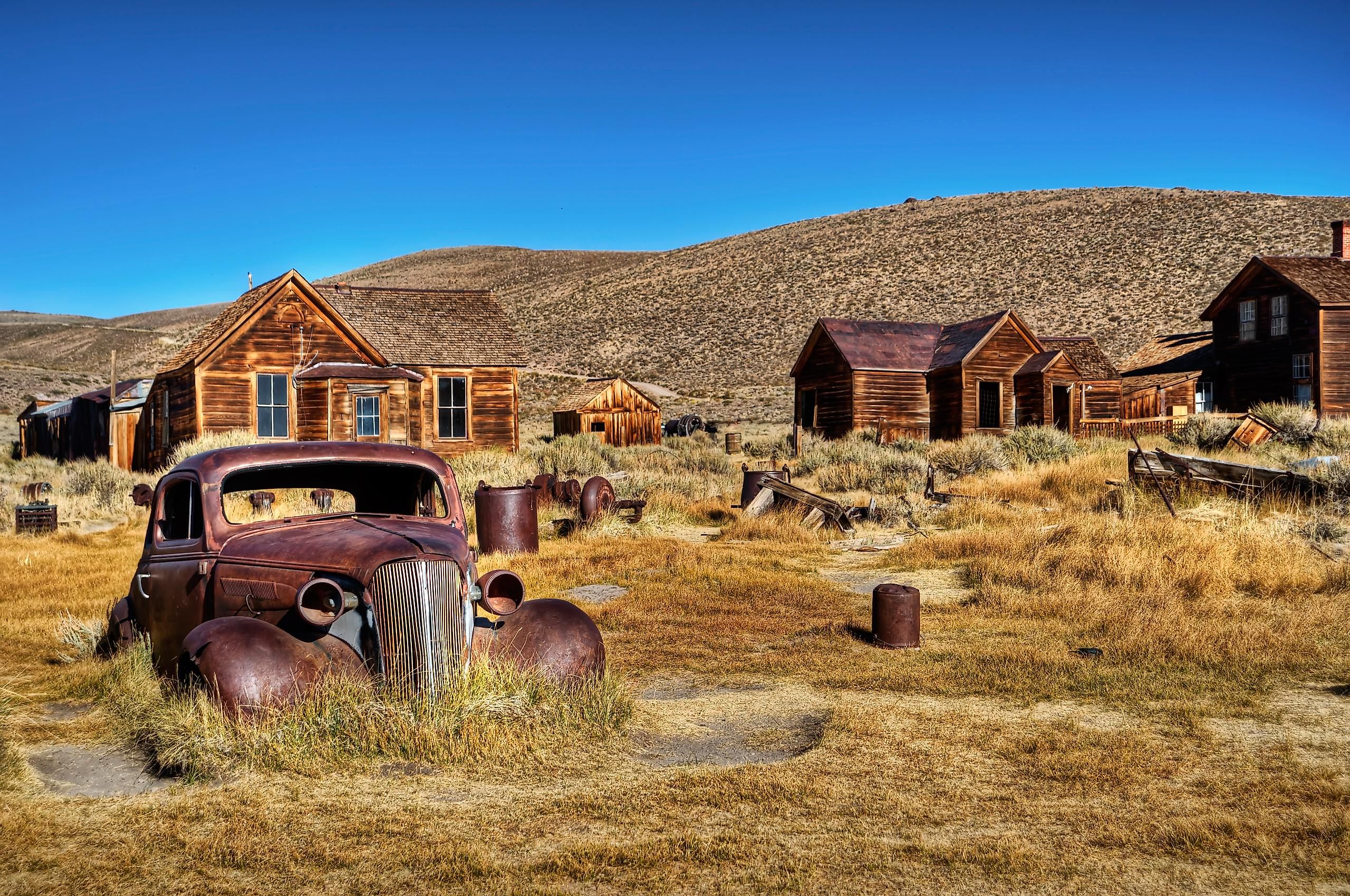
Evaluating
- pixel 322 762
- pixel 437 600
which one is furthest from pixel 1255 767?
pixel 322 762

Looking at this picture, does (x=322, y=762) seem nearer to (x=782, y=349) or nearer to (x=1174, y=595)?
Result: (x=1174, y=595)

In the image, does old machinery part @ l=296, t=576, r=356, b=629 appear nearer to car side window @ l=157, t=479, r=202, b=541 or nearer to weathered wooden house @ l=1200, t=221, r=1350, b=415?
car side window @ l=157, t=479, r=202, b=541

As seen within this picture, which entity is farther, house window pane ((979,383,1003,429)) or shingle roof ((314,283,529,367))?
house window pane ((979,383,1003,429))

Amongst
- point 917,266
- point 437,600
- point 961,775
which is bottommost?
point 961,775

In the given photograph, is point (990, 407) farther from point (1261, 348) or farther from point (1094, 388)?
point (1261, 348)

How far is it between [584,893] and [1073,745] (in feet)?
9.99

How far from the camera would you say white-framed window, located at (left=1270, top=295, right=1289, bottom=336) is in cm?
3216

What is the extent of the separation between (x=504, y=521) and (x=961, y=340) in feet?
75.9

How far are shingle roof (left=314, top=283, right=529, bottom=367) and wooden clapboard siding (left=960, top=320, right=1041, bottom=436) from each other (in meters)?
13.5

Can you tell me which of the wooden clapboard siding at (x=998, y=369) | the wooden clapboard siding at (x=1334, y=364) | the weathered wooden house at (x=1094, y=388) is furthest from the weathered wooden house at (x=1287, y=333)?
the wooden clapboard siding at (x=998, y=369)

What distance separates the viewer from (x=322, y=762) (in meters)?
5.17

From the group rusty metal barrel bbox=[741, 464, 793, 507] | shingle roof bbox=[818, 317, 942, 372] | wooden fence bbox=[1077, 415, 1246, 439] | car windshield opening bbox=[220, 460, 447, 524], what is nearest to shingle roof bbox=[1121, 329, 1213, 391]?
wooden fence bbox=[1077, 415, 1246, 439]

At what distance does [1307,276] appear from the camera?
105 ft

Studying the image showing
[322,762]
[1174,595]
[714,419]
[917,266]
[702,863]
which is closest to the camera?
[702,863]
